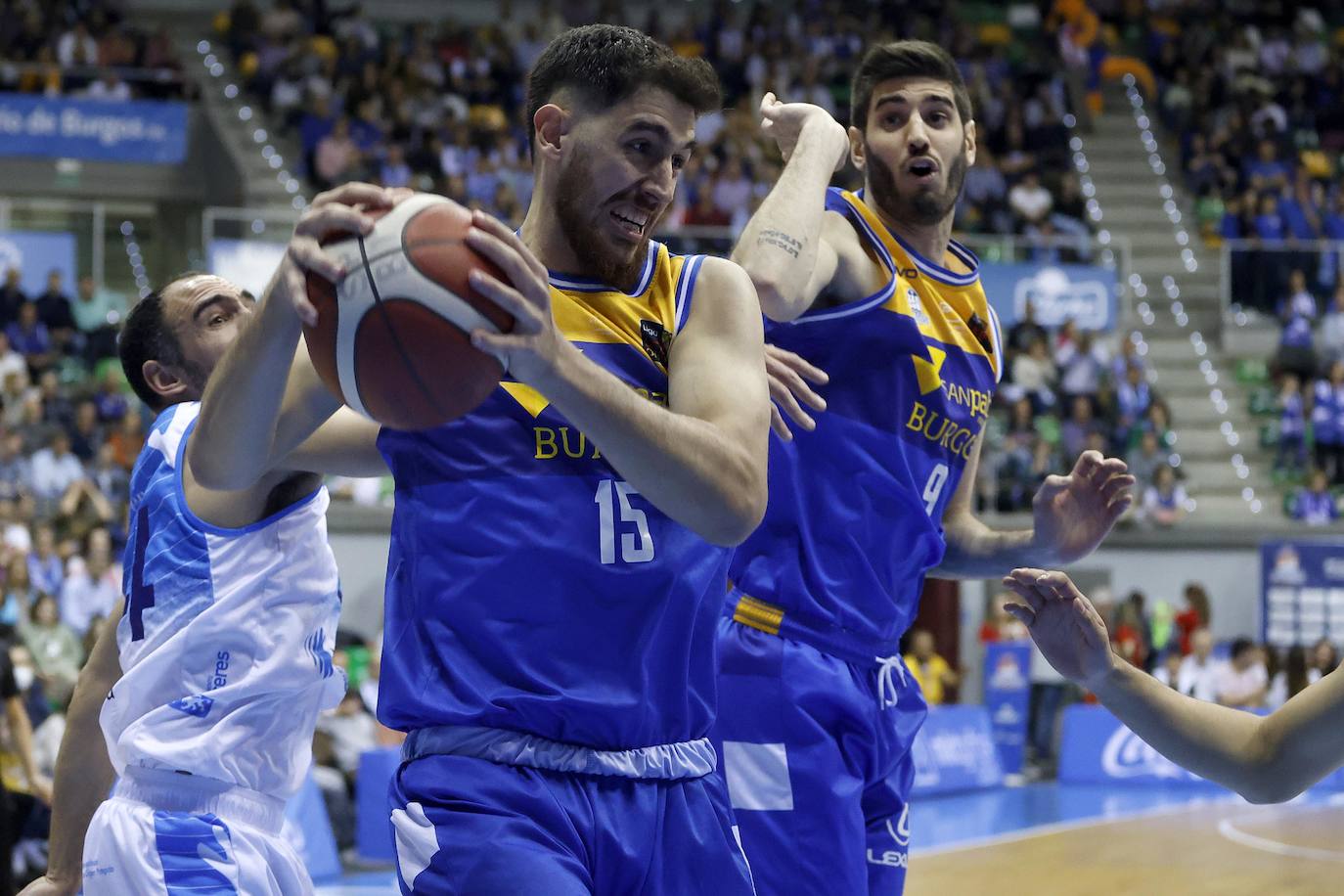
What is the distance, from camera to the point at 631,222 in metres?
3.09

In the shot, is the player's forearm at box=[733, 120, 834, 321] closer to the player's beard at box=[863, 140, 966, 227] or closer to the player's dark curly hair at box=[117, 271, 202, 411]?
the player's beard at box=[863, 140, 966, 227]

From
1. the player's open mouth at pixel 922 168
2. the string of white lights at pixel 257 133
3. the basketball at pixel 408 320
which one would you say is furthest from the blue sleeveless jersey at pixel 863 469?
the string of white lights at pixel 257 133

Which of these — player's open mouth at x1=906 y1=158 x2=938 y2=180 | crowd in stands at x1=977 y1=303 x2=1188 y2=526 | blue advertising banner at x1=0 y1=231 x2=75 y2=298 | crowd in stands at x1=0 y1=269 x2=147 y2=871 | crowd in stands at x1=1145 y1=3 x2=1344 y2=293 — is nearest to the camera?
player's open mouth at x1=906 y1=158 x2=938 y2=180

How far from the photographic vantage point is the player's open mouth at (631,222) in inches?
121

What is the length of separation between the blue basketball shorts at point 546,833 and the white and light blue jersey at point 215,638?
2.97 ft

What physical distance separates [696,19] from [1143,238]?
7127mm

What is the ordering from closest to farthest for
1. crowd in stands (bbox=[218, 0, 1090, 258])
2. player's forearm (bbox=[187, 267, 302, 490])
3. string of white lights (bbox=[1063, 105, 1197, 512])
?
player's forearm (bbox=[187, 267, 302, 490]), string of white lights (bbox=[1063, 105, 1197, 512]), crowd in stands (bbox=[218, 0, 1090, 258])

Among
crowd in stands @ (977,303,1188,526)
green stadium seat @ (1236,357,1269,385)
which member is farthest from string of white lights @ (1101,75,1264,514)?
crowd in stands @ (977,303,1188,526)

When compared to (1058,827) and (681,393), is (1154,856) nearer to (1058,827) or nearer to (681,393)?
(1058,827)

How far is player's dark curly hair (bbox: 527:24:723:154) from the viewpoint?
9.98 ft

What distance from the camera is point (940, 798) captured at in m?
15.0

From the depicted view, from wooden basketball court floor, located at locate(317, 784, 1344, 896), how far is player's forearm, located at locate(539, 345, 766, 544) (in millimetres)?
7586

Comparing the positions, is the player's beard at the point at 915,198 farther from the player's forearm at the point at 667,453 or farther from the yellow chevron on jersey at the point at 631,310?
the player's forearm at the point at 667,453

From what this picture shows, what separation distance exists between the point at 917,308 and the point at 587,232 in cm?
148
